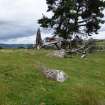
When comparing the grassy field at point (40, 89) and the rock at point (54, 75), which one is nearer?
the grassy field at point (40, 89)

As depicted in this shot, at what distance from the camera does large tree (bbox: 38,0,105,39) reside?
50.8 m

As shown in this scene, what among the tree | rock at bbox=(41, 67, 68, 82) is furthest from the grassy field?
the tree

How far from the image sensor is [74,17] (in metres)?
50.3

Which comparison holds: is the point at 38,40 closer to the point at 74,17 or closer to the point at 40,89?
the point at 74,17

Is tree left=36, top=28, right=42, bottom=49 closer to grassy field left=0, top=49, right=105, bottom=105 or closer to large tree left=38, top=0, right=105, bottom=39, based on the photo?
large tree left=38, top=0, right=105, bottom=39

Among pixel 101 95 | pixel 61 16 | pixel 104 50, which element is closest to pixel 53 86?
pixel 101 95

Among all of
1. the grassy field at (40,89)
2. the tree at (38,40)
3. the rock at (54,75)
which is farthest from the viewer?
the tree at (38,40)

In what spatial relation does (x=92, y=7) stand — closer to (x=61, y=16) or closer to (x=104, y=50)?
(x=61, y=16)

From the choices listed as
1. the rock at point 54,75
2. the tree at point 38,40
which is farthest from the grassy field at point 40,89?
the tree at point 38,40

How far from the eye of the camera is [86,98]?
620 inches

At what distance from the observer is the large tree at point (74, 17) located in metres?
50.8

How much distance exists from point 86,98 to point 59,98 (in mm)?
1278

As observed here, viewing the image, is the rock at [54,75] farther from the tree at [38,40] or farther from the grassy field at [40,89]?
the tree at [38,40]

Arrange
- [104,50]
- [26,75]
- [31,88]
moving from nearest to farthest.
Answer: [31,88], [26,75], [104,50]
